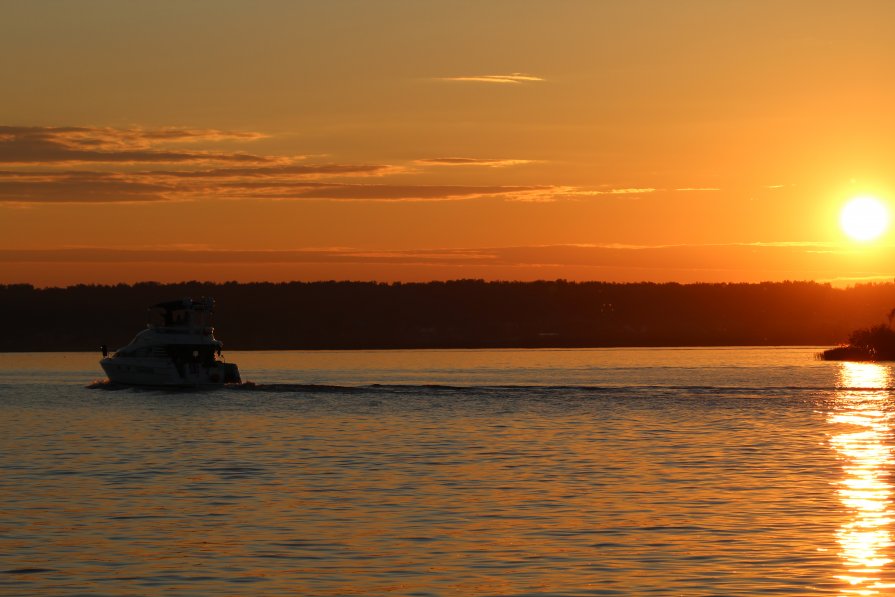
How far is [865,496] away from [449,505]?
1152cm

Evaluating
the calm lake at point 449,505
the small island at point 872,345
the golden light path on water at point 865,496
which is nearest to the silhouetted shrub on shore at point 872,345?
the small island at point 872,345

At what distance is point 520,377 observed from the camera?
146 m

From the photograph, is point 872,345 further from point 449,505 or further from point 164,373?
point 449,505

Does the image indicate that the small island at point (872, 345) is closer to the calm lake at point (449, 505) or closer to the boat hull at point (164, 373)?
the boat hull at point (164, 373)

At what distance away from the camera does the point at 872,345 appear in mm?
186625

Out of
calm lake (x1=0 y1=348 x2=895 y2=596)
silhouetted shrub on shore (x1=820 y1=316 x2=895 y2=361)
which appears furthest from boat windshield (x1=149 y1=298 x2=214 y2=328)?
silhouetted shrub on shore (x1=820 y1=316 x2=895 y2=361)

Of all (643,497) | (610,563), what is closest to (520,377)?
(643,497)

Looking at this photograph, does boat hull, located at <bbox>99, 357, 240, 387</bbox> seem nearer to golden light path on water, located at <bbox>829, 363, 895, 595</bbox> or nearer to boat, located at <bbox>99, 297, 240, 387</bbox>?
boat, located at <bbox>99, 297, 240, 387</bbox>

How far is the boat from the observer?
106438 millimetres

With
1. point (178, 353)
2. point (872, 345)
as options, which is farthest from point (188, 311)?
point (872, 345)

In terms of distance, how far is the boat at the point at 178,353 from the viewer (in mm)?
106438

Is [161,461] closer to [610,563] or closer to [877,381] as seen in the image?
[610,563]

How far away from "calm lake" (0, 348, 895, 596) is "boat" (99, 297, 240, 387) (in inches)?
1223

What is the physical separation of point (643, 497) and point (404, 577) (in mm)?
13177
